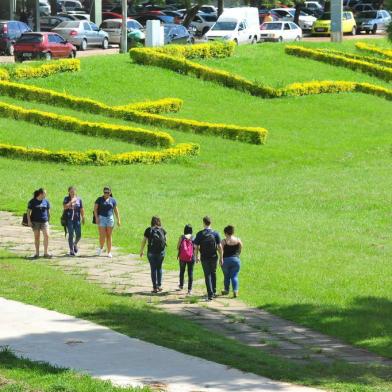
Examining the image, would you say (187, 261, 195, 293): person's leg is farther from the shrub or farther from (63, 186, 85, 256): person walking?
the shrub

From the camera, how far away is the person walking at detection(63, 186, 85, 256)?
20.0 m

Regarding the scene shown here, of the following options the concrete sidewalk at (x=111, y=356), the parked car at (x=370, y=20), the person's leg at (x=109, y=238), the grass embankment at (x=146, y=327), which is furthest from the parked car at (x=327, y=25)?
the concrete sidewalk at (x=111, y=356)

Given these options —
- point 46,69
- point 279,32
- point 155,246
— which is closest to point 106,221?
point 155,246

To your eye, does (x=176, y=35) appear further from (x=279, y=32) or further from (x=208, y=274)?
(x=208, y=274)

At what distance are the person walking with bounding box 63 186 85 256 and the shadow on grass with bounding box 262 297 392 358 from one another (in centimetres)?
457

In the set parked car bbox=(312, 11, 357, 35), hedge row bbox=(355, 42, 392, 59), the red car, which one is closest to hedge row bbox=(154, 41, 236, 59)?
the red car

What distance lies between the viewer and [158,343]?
13977 millimetres

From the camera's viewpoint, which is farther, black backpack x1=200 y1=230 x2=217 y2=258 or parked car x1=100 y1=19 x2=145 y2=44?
parked car x1=100 y1=19 x2=145 y2=44

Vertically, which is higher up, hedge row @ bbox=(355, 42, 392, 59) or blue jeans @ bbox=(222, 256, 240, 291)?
hedge row @ bbox=(355, 42, 392, 59)

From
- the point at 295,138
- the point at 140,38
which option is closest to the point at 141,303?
the point at 295,138

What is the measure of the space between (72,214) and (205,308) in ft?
13.9

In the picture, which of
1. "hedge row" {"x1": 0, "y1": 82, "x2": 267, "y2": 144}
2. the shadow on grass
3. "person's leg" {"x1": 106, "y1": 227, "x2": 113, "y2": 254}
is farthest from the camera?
"hedge row" {"x1": 0, "y1": 82, "x2": 267, "y2": 144}

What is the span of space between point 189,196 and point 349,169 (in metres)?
7.09

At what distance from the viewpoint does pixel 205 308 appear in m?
17.0
